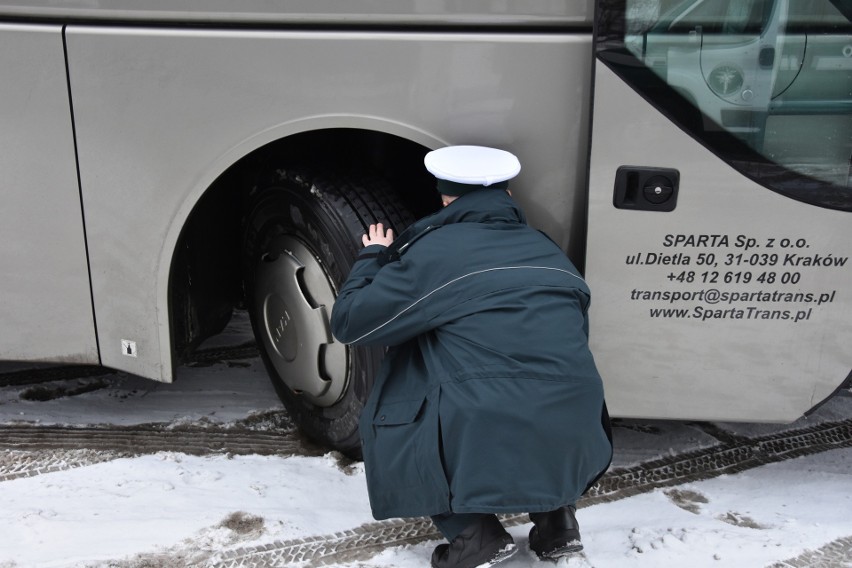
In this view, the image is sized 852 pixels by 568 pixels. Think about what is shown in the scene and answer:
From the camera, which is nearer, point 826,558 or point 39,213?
point 826,558

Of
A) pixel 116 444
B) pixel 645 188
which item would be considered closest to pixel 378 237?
pixel 645 188

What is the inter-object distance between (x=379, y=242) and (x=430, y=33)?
Result: 592 millimetres

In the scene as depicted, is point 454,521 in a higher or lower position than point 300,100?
lower

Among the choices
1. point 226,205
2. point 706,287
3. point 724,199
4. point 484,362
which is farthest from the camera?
point 226,205

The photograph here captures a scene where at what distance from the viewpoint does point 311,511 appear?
260 cm

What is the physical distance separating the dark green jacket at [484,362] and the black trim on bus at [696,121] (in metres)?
0.47

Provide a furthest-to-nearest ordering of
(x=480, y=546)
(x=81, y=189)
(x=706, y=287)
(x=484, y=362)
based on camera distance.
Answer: (x=81, y=189) → (x=706, y=287) → (x=480, y=546) → (x=484, y=362)

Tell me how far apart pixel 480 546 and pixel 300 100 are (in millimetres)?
1298

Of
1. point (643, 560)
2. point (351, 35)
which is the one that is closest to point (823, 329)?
point (643, 560)

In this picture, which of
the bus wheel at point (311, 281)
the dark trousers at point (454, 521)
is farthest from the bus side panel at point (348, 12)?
the dark trousers at point (454, 521)

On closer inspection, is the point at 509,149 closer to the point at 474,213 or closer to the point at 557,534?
the point at 474,213

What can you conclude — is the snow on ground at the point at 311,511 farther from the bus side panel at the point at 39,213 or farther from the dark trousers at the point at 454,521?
the bus side panel at the point at 39,213

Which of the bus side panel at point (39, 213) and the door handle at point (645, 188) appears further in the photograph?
the bus side panel at point (39, 213)

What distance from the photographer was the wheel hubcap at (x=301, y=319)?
2740 millimetres
